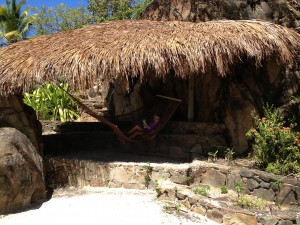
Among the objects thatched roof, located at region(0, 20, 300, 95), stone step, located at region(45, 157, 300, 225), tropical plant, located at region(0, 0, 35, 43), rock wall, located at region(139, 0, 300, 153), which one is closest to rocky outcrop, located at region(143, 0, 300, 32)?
rock wall, located at region(139, 0, 300, 153)

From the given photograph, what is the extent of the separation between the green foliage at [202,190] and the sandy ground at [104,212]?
0.37 metres

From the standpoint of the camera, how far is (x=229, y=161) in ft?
19.1

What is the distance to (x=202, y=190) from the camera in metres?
4.94

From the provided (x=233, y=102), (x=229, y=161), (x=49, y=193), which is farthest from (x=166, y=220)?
(x=233, y=102)

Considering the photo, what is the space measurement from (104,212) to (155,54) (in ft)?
8.04

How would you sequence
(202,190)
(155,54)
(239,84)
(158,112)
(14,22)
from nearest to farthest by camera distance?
(202,190) → (155,54) → (239,84) → (158,112) → (14,22)

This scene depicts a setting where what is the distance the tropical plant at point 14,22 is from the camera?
17438 millimetres

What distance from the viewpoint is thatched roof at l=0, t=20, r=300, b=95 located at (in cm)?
555

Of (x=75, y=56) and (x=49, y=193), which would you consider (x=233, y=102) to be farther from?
(x=49, y=193)

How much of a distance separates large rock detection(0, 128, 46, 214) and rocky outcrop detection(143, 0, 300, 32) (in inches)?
172

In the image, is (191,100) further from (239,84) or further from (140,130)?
(140,130)

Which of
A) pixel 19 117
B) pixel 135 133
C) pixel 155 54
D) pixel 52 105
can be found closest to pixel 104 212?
pixel 135 133

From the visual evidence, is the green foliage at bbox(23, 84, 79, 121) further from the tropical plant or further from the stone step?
the tropical plant

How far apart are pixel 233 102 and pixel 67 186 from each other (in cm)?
321
